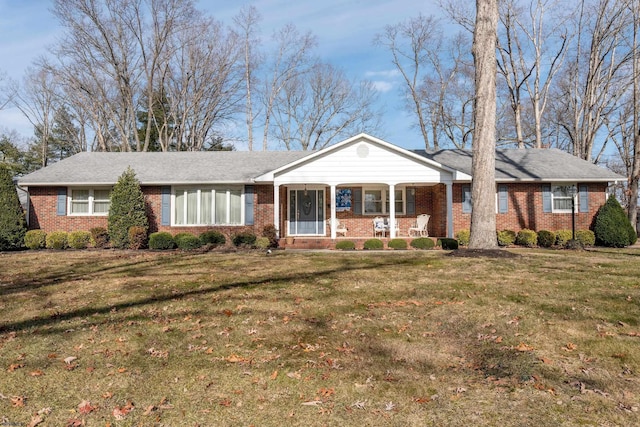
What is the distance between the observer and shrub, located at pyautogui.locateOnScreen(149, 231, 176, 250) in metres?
14.8

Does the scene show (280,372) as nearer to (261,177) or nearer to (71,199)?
(261,177)

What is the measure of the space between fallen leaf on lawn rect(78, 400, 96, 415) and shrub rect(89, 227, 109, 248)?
44.9 feet

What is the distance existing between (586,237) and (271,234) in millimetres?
11753

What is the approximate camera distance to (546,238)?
15070mm

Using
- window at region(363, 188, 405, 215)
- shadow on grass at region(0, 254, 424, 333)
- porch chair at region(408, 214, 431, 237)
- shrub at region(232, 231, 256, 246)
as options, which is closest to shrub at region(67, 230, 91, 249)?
shrub at region(232, 231, 256, 246)

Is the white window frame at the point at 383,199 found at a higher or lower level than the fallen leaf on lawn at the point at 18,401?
higher

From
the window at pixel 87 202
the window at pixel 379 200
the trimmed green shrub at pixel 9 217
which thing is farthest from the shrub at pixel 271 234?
the trimmed green shrub at pixel 9 217

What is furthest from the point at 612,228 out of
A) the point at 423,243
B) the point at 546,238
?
the point at 423,243

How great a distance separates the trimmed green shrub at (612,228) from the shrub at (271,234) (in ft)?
40.3

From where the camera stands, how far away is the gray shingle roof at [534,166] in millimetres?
16016

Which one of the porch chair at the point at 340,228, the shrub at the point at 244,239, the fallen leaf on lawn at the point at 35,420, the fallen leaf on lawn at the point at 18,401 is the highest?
the porch chair at the point at 340,228

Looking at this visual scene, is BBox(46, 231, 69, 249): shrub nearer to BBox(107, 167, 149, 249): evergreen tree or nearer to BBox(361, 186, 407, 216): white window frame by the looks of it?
BBox(107, 167, 149, 249): evergreen tree

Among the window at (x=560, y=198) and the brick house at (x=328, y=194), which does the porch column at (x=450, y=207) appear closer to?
the brick house at (x=328, y=194)

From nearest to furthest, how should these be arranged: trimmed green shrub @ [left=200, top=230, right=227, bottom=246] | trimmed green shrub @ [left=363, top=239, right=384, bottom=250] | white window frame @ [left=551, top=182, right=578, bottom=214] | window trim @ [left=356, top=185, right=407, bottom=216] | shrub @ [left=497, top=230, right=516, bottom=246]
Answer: trimmed green shrub @ [left=363, top=239, right=384, bottom=250] < trimmed green shrub @ [left=200, top=230, right=227, bottom=246] < shrub @ [left=497, top=230, right=516, bottom=246] < white window frame @ [left=551, top=182, right=578, bottom=214] < window trim @ [left=356, top=185, right=407, bottom=216]
